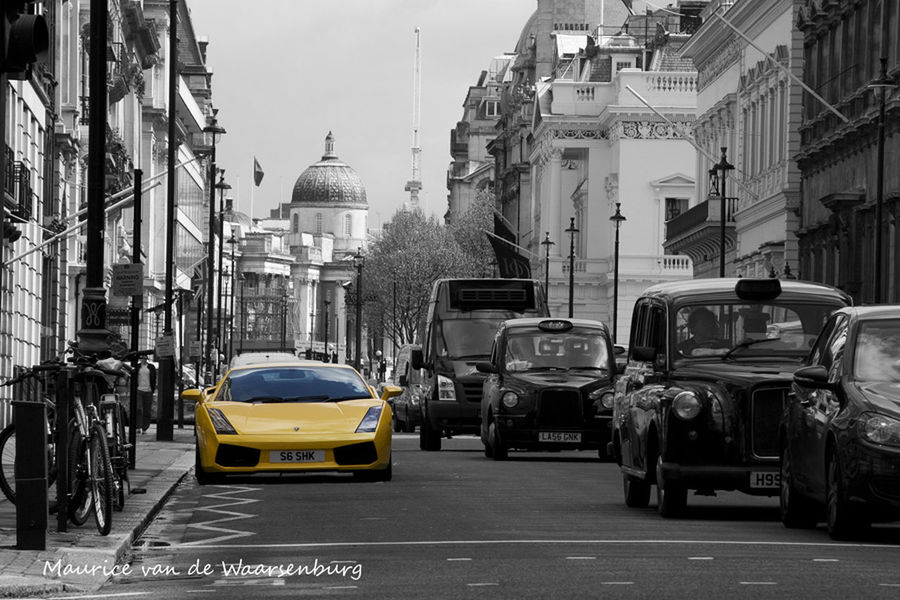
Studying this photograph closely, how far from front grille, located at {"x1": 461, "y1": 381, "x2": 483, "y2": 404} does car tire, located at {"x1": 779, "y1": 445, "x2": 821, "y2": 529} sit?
19.7 metres

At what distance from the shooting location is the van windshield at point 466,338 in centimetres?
3700

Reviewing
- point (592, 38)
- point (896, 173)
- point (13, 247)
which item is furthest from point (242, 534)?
point (592, 38)

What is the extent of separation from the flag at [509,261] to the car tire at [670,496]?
264ft

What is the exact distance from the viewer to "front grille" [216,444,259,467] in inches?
873

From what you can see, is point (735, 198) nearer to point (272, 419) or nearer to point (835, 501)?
point (272, 419)

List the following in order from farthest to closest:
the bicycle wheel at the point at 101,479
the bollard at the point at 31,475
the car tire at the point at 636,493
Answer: the car tire at the point at 636,493, the bicycle wheel at the point at 101,479, the bollard at the point at 31,475

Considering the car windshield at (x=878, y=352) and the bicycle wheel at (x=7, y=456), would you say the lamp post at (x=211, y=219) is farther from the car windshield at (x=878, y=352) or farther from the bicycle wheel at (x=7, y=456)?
the car windshield at (x=878, y=352)

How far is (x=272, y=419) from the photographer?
2242 cm

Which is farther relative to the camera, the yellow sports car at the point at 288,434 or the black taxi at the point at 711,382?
the yellow sports car at the point at 288,434

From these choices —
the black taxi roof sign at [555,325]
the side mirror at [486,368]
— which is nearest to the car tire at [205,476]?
the side mirror at [486,368]

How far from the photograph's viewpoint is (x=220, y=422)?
73.2ft

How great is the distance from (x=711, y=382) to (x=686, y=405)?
0.85 feet

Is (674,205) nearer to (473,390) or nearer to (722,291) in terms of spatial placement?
(473,390)

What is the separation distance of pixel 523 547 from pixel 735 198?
182 ft
